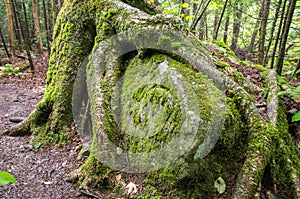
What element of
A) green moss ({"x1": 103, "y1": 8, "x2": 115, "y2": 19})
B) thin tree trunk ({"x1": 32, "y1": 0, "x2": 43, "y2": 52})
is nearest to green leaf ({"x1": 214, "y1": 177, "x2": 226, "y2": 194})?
green moss ({"x1": 103, "y1": 8, "x2": 115, "y2": 19})

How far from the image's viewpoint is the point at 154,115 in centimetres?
357

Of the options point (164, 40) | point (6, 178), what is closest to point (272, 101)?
point (164, 40)

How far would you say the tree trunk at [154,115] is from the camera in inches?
118

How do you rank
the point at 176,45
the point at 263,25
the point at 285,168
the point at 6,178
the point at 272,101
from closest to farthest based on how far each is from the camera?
1. the point at 6,178
2. the point at 285,168
3. the point at 272,101
4. the point at 176,45
5. the point at 263,25

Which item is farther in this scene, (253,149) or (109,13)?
(109,13)

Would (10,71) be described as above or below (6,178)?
below

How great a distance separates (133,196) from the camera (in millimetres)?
3293

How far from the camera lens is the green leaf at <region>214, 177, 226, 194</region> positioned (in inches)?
117

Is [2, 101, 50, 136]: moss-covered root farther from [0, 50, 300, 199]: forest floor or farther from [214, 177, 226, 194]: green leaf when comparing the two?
[214, 177, 226, 194]: green leaf

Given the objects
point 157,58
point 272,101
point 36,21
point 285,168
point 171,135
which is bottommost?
point 285,168

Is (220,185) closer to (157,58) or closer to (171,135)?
(171,135)

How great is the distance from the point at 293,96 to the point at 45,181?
4.54 m

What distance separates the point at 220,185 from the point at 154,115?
129 cm

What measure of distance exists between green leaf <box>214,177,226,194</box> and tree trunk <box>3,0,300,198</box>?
57 millimetres
